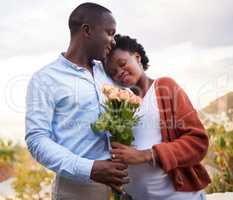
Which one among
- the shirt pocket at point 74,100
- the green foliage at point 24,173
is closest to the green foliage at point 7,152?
the green foliage at point 24,173

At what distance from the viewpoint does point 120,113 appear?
150 centimetres

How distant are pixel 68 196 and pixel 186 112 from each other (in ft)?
1.59

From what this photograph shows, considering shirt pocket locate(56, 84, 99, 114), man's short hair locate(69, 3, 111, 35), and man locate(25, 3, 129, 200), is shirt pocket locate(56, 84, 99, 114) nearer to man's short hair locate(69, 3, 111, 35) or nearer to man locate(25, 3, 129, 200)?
man locate(25, 3, 129, 200)

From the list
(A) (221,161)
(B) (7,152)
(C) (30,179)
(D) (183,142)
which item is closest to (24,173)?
(C) (30,179)

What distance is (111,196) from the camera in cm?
158

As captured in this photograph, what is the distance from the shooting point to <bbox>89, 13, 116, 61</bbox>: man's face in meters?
1.55

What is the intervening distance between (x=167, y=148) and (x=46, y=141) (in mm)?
399

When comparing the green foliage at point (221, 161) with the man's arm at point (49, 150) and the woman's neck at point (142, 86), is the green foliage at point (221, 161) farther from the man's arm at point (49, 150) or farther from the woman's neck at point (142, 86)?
the man's arm at point (49, 150)

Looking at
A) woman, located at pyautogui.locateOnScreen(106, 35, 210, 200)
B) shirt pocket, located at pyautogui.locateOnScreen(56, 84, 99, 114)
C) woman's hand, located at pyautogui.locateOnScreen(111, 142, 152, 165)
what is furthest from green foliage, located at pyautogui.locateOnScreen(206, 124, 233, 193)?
shirt pocket, located at pyautogui.locateOnScreen(56, 84, 99, 114)

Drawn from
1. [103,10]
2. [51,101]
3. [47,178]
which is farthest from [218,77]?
[51,101]

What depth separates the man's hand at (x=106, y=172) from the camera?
1.41 meters

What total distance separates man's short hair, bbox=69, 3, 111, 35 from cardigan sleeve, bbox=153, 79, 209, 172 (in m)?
0.36

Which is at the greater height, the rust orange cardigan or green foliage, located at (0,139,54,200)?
the rust orange cardigan

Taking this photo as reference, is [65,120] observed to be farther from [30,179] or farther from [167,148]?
[30,179]
